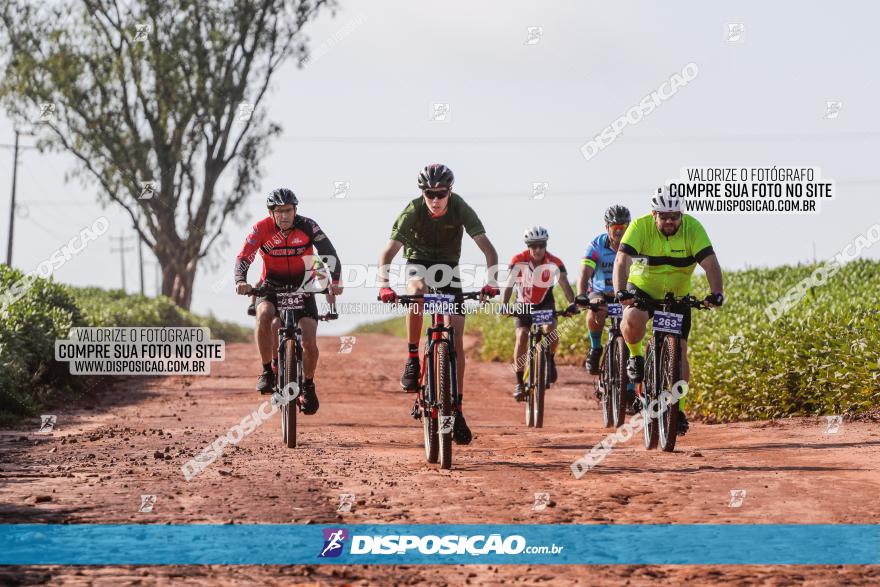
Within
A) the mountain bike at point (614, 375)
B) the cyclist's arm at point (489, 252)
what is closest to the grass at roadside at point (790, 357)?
the mountain bike at point (614, 375)

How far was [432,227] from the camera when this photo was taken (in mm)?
9656

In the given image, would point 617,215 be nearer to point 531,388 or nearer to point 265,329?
point 531,388

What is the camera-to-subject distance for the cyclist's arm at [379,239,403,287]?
9438mm

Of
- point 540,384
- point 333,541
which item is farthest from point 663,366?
point 333,541

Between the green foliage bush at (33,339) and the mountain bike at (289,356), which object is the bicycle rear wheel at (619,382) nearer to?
the mountain bike at (289,356)

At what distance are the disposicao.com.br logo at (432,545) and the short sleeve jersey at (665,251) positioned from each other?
442cm

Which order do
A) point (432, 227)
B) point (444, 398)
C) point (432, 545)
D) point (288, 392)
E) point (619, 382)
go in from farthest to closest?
point (619, 382)
point (288, 392)
point (432, 227)
point (444, 398)
point (432, 545)

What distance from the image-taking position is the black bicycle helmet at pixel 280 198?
10.9m

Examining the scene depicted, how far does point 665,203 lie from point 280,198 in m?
3.72

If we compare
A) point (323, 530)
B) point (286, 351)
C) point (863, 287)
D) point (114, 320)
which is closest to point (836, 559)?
point (323, 530)

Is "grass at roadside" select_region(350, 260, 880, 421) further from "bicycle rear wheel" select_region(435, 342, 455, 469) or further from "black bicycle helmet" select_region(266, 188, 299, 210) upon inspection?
"black bicycle helmet" select_region(266, 188, 299, 210)

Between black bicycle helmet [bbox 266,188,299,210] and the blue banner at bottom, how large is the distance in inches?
189

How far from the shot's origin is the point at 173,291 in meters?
41.3

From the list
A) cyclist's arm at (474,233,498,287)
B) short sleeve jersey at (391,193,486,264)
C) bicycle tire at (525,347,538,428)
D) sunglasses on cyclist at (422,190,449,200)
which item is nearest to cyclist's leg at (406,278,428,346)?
short sleeve jersey at (391,193,486,264)
